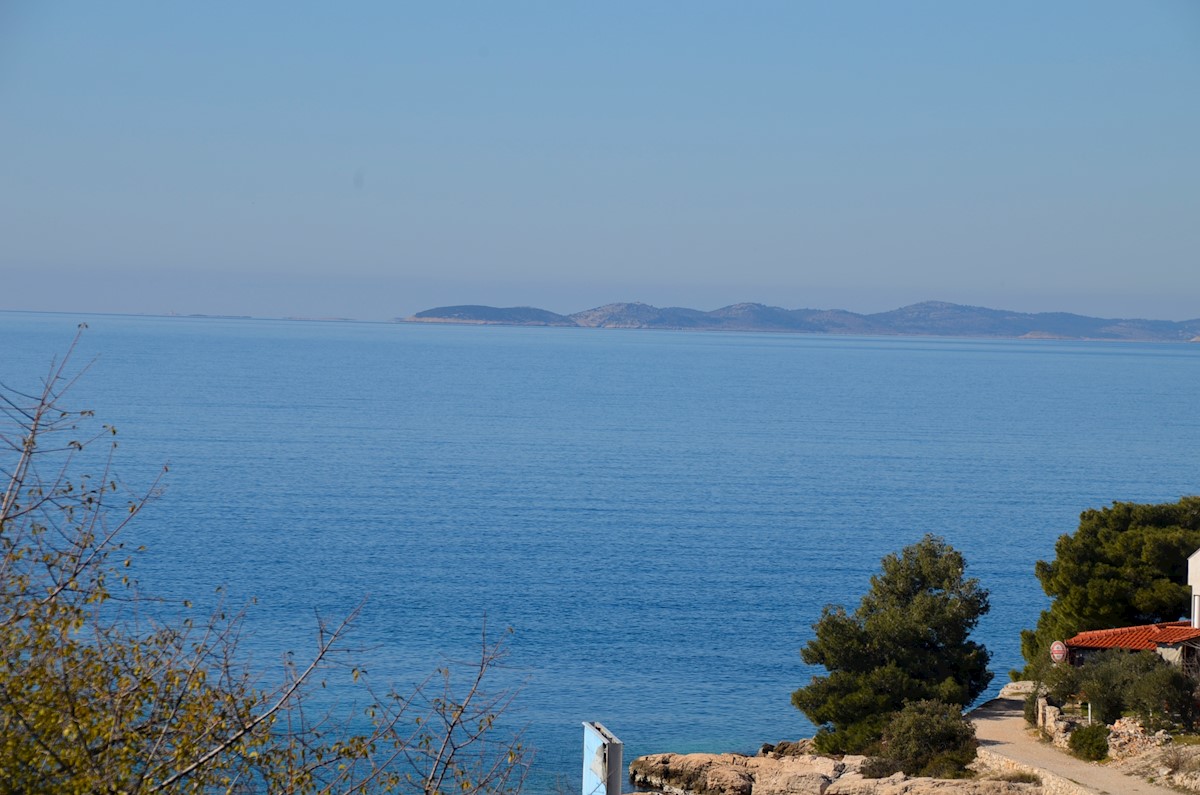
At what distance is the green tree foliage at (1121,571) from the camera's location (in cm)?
3588

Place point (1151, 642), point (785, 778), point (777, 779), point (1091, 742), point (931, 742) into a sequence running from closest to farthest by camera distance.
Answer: point (1091, 742), point (785, 778), point (777, 779), point (931, 742), point (1151, 642)

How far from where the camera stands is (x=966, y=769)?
92.3 ft

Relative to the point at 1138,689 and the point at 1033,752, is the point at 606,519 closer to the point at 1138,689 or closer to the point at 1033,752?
the point at 1033,752

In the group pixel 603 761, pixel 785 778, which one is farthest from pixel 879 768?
pixel 603 761

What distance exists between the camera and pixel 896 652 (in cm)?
3419

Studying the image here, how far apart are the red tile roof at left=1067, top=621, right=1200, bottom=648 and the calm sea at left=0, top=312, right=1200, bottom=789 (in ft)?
27.7

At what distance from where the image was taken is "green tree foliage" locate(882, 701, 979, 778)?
28594 millimetres

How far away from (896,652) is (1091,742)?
7.01m

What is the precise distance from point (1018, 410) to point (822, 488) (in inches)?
2687

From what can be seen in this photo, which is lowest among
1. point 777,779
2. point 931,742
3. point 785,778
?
point 777,779

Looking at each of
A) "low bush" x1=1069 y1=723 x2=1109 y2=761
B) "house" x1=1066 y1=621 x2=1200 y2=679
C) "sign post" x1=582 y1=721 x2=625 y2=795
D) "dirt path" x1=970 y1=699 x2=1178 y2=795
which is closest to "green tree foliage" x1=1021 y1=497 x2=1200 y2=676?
"house" x1=1066 y1=621 x2=1200 y2=679

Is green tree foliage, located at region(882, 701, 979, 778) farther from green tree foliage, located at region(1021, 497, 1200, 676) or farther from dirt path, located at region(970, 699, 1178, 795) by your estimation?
green tree foliage, located at region(1021, 497, 1200, 676)

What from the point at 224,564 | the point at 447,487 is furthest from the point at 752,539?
the point at 224,564

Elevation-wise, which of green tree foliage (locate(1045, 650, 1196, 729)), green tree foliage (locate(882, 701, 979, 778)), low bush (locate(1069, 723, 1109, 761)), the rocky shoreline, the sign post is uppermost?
the sign post
